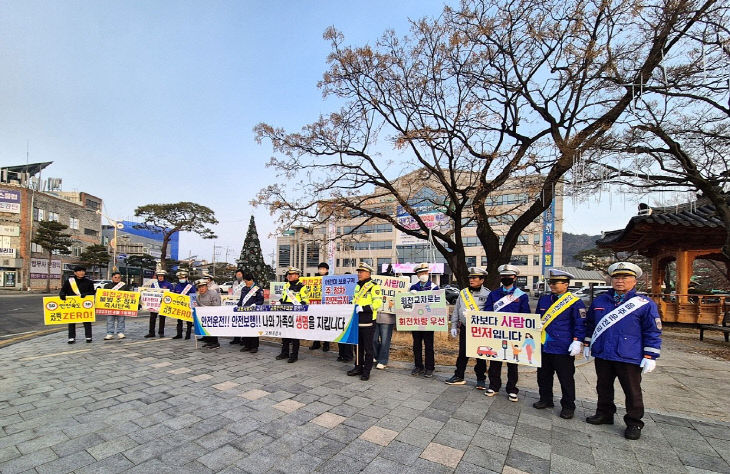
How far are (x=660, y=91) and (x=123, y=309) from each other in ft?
46.7

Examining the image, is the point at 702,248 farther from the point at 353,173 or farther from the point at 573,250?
the point at 573,250

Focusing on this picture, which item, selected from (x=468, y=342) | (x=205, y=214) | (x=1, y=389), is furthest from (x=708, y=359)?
(x=205, y=214)

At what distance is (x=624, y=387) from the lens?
3793 millimetres

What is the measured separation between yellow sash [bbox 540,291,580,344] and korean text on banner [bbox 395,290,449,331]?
5.16 ft

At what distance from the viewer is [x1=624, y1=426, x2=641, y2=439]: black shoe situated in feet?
11.8

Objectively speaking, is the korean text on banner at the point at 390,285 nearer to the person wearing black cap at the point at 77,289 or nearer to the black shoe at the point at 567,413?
the black shoe at the point at 567,413

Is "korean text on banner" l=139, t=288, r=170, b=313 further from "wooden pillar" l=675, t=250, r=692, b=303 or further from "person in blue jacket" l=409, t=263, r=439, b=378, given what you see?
"wooden pillar" l=675, t=250, r=692, b=303

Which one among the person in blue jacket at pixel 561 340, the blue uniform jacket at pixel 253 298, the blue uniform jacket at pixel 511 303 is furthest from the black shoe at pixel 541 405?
the blue uniform jacket at pixel 253 298

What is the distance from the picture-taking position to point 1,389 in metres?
4.80

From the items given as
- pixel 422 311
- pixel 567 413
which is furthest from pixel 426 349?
pixel 567 413

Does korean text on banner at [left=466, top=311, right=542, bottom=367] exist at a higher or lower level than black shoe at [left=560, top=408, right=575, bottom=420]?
higher

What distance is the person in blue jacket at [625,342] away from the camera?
3.69m

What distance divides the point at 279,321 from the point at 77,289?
554cm

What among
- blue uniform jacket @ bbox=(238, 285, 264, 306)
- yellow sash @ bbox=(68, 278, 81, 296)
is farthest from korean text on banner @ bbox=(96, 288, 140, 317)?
blue uniform jacket @ bbox=(238, 285, 264, 306)
